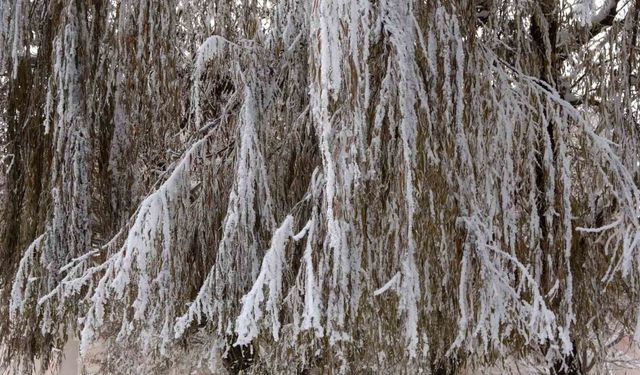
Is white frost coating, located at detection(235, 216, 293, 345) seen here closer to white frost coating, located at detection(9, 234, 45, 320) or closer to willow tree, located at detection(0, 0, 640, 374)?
willow tree, located at detection(0, 0, 640, 374)

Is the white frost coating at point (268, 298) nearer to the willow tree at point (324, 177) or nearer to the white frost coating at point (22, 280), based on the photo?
the willow tree at point (324, 177)

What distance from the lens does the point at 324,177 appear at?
7.12ft

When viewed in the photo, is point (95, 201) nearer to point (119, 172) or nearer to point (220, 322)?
point (119, 172)

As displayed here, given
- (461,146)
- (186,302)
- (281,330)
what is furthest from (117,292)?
(461,146)

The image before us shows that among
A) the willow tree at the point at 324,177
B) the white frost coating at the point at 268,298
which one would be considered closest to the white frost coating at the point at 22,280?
the willow tree at the point at 324,177

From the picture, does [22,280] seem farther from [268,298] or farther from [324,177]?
[324,177]

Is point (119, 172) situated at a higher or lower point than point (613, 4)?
lower

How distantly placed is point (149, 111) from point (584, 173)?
1.97m

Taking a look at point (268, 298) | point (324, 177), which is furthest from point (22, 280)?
point (324, 177)

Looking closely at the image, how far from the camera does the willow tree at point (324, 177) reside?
6.79 ft

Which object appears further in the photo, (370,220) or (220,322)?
(220,322)

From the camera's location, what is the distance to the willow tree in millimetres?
2068

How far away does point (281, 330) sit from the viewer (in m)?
2.38

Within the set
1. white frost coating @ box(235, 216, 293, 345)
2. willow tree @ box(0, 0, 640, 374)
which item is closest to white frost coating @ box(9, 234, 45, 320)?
willow tree @ box(0, 0, 640, 374)
